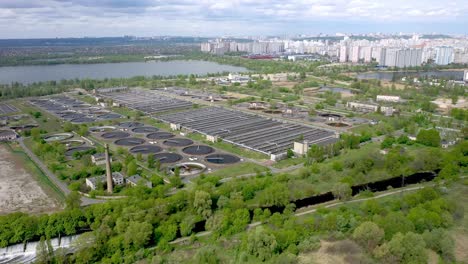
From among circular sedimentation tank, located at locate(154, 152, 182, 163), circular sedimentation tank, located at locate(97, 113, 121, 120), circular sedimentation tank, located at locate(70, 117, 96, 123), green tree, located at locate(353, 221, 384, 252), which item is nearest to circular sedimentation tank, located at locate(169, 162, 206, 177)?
circular sedimentation tank, located at locate(154, 152, 182, 163)

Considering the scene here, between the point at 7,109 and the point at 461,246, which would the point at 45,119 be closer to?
the point at 7,109

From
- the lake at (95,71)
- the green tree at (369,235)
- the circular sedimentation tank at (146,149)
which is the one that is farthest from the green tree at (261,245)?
the lake at (95,71)

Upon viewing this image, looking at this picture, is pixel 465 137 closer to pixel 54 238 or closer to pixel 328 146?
pixel 328 146

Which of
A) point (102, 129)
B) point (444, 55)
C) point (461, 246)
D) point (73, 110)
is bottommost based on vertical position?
point (461, 246)

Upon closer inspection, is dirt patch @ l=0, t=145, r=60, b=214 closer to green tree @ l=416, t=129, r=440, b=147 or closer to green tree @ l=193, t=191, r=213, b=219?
green tree @ l=193, t=191, r=213, b=219

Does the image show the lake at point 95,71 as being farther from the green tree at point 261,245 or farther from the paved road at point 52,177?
the green tree at point 261,245

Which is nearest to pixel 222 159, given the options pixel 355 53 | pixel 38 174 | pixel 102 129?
pixel 38 174

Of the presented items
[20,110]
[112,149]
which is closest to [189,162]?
[112,149]

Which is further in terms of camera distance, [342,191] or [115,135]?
[115,135]
